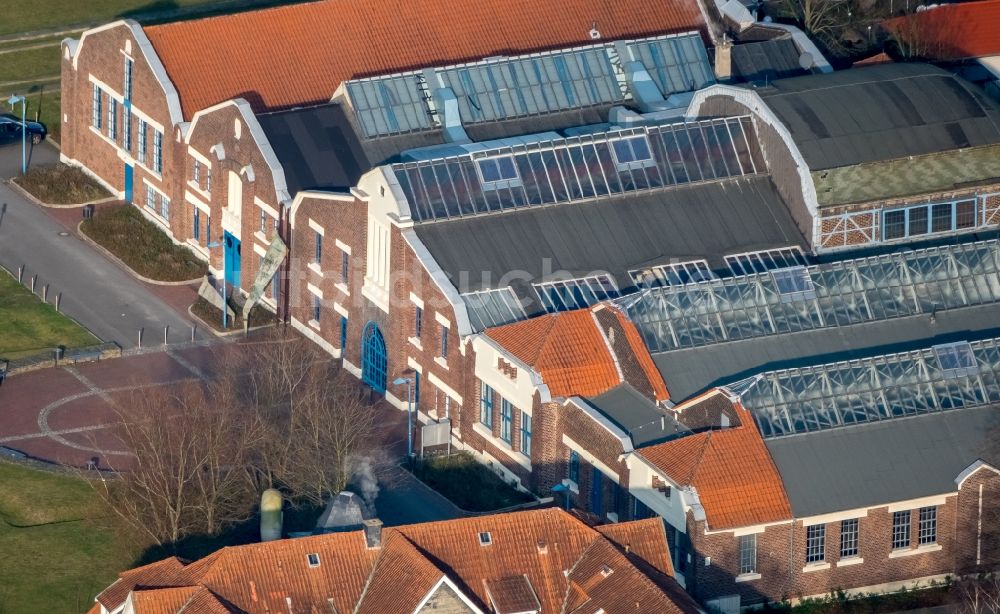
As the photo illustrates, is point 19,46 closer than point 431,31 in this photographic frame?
No

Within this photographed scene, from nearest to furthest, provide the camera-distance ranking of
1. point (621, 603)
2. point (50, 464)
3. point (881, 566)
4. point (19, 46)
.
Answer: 1. point (621, 603)
2. point (881, 566)
3. point (50, 464)
4. point (19, 46)

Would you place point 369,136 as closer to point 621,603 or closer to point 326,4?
point 326,4

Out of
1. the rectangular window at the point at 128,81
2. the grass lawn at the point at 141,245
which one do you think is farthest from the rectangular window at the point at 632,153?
the rectangular window at the point at 128,81

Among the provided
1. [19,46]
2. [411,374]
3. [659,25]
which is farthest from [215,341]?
[19,46]

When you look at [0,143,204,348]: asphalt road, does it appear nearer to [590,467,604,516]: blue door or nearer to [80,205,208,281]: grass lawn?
[80,205,208,281]: grass lawn

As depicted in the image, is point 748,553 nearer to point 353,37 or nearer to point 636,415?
point 636,415

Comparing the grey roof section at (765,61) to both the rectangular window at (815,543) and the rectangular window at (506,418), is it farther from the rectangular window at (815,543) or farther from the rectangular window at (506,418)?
the rectangular window at (815,543)

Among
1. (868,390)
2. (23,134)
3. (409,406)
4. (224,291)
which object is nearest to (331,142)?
(224,291)
